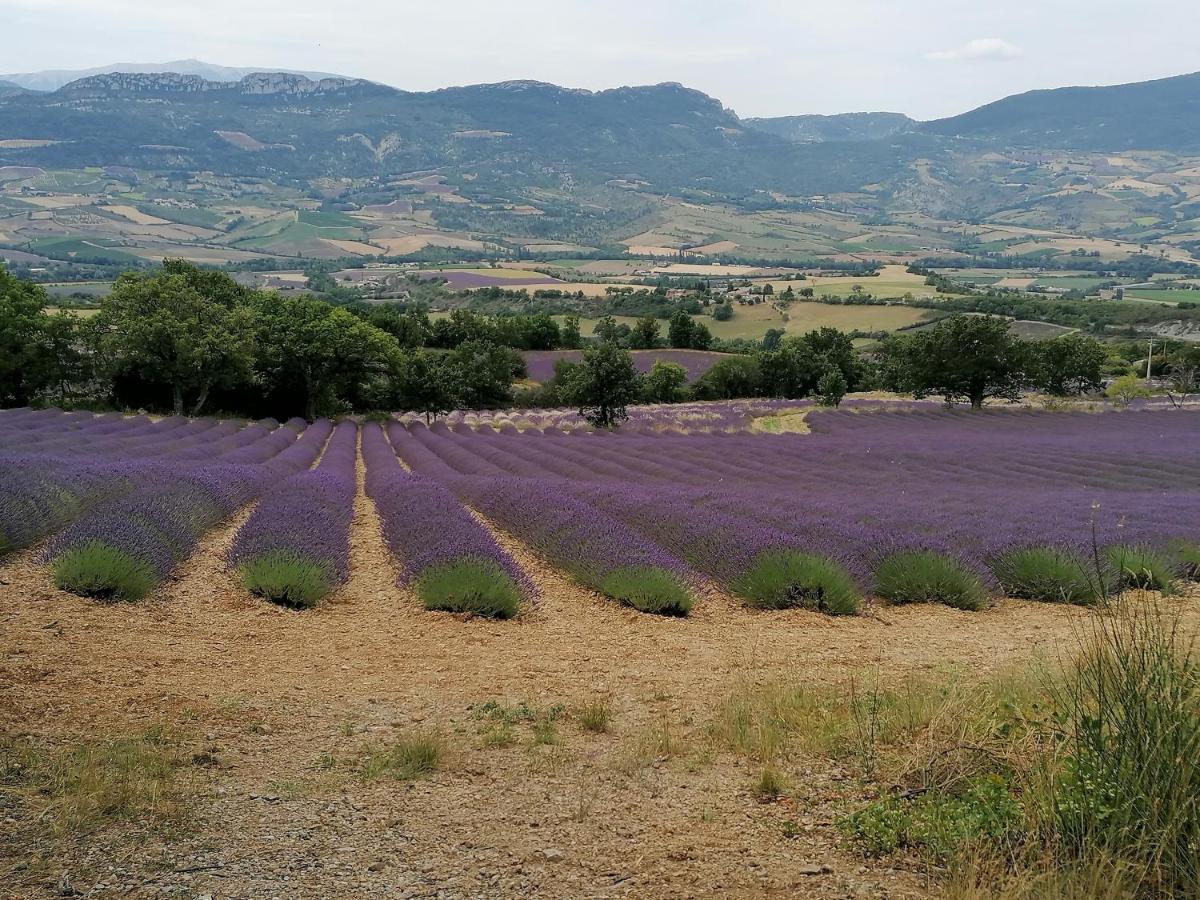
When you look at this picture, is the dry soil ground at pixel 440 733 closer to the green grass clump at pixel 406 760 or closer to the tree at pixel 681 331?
the green grass clump at pixel 406 760

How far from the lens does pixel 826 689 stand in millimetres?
5336

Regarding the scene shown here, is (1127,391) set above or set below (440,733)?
below

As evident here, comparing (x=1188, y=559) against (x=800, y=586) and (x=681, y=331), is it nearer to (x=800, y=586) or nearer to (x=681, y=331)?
(x=800, y=586)

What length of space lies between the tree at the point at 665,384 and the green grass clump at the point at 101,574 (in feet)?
192

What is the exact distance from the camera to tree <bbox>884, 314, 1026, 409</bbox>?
41875 millimetres

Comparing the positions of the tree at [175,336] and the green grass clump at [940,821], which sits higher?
the tree at [175,336]

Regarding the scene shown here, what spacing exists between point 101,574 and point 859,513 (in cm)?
940

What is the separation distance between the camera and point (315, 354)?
138ft

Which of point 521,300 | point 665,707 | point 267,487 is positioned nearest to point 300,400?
point 267,487

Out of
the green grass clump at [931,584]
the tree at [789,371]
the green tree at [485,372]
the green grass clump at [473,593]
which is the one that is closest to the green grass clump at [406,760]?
the green grass clump at [473,593]

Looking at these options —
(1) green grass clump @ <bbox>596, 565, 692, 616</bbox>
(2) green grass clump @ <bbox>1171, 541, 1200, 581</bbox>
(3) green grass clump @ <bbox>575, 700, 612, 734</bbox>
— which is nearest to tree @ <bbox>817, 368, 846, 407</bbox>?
(2) green grass clump @ <bbox>1171, 541, 1200, 581</bbox>

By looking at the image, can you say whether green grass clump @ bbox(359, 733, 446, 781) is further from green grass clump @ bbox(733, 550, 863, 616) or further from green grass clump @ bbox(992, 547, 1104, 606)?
green grass clump @ bbox(992, 547, 1104, 606)

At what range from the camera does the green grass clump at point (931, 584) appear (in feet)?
27.7

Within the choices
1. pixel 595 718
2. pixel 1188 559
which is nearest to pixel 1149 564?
pixel 1188 559
